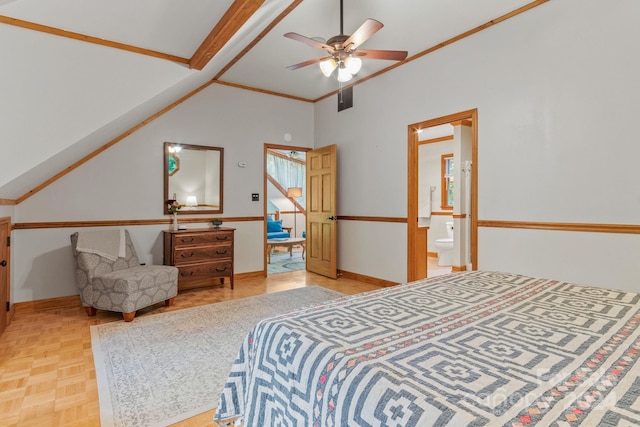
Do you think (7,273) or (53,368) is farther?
(7,273)

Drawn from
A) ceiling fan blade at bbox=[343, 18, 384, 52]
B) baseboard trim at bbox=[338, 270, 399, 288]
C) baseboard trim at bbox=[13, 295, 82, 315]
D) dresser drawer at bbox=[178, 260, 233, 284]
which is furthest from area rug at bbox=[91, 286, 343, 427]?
ceiling fan blade at bbox=[343, 18, 384, 52]

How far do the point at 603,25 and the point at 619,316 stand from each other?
252 centimetres

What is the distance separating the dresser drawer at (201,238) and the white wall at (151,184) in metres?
0.47

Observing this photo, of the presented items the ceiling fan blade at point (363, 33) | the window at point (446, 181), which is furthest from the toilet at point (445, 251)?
the ceiling fan blade at point (363, 33)

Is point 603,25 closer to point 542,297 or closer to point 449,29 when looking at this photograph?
point 449,29

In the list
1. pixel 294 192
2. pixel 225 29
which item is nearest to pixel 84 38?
pixel 225 29

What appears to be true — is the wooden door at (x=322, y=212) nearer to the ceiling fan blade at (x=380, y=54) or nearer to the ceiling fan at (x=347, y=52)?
the ceiling fan at (x=347, y=52)

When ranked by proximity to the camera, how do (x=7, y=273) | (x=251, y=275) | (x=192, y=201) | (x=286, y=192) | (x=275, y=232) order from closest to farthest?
(x=7, y=273) < (x=192, y=201) < (x=251, y=275) < (x=275, y=232) < (x=286, y=192)

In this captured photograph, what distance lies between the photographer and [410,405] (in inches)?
27.8

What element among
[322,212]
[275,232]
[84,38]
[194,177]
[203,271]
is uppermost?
[84,38]

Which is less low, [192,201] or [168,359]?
[192,201]

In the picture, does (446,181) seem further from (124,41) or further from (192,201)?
(124,41)

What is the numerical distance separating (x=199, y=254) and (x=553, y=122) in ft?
13.1

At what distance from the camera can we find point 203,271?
414 cm
